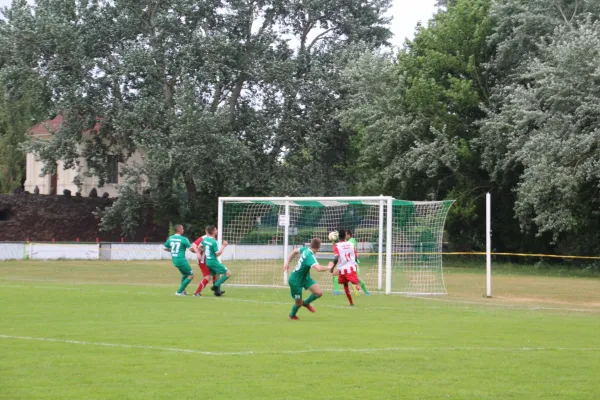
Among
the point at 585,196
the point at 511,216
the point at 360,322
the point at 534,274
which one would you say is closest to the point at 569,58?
the point at 585,196

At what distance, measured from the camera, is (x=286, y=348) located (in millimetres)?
12469

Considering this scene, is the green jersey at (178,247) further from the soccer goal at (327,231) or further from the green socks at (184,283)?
the soccer goal at (327,231)

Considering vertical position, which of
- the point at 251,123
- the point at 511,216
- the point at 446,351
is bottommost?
the point at 446,351

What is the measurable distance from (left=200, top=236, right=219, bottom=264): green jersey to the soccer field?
3.83 ft

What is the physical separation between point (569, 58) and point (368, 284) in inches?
530

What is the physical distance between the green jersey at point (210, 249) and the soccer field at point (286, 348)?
117 centimetres

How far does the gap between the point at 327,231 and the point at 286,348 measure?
17984 millimetres

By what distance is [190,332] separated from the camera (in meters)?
14.3

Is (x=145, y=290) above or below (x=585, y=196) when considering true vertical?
below

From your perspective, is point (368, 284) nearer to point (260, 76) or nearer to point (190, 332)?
point (190, 332)

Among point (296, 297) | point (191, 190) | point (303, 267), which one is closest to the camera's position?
point (296, 297)

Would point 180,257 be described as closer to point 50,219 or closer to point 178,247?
point 178,247

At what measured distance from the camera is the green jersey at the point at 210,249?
22.6 m

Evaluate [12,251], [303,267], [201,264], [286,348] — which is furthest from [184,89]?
[286,348]
